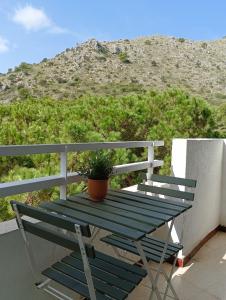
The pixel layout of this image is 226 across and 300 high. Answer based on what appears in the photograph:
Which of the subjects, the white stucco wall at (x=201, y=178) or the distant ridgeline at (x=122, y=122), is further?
the distant ridgeline at (x=122, y=122)

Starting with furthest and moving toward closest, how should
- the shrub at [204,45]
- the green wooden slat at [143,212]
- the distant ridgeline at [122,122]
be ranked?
the shrub at [204,45], the distant ridgeline at [122,122], the green wooden slat at [143,212]

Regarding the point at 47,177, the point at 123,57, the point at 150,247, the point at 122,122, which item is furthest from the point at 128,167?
the point at 123,57

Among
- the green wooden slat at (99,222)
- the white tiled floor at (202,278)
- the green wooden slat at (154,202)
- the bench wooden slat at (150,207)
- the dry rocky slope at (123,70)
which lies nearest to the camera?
the green wooden slat at (99,222)

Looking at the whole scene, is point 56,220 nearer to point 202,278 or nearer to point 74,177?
point 74,177

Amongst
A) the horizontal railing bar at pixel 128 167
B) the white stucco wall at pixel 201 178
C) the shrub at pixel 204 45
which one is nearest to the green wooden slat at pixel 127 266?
the horizontal railing bar at pixel 128 167

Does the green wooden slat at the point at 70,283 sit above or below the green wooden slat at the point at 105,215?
below

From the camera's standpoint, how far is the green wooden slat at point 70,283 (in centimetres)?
165

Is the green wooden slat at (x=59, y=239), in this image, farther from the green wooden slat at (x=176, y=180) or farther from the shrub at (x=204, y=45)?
the shrub at (x=204, y=45)

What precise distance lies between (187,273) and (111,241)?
116 centimetres

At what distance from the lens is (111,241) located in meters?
2.40

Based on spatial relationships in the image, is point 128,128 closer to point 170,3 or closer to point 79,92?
point 170,3

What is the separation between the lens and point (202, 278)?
3070 mm

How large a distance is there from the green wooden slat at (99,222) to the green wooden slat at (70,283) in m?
0.32

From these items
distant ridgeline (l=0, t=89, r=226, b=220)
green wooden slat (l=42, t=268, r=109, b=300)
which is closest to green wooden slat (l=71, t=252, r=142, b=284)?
green wooden slat (l=42, t=268, r=109, b=300)
